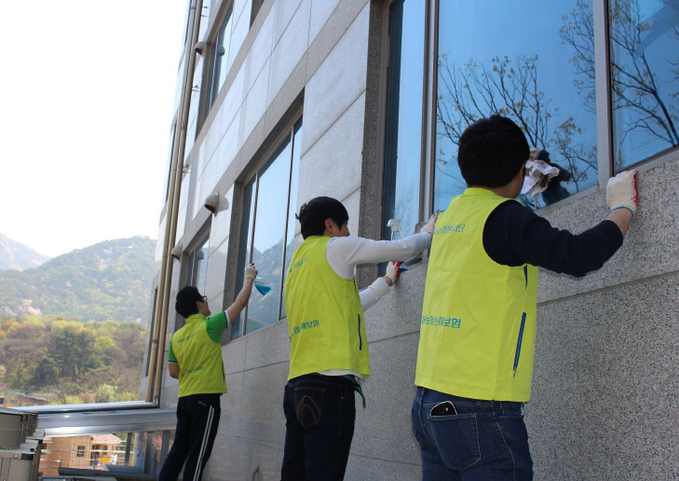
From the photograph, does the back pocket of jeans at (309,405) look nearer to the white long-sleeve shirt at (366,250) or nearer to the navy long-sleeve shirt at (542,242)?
the white long-sleeve shirt at (366,250)

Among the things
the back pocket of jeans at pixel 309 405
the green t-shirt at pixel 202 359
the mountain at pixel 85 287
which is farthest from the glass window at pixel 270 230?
the mountain at pixel 85 287

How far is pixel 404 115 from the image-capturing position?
163 inches

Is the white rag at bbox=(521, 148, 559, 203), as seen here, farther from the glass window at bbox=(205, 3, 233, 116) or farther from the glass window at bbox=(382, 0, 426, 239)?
the glass window at bbox=(205, 3, 233, 116)

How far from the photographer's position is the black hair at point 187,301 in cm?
586

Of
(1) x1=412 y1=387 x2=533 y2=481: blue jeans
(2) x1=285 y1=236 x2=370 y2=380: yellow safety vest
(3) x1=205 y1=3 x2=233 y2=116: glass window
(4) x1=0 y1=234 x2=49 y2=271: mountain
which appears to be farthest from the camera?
(4) x1=0 y1=234 x2=49 y2=271: mountain

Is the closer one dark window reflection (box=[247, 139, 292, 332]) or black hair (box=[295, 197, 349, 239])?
black hair (box=[295, 197, 349, 239])

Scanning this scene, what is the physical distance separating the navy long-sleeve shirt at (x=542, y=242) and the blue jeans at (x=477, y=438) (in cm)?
42

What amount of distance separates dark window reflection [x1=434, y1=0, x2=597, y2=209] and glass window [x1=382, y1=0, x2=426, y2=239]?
230 millimetres

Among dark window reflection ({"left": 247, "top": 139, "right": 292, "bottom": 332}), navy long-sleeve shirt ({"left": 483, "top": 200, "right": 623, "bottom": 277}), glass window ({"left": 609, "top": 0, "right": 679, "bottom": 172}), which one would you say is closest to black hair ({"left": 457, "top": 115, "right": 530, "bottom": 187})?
navy long-sleeve shirt ({"left": 483, "top": 200, "right": 623, "bottom": 277})

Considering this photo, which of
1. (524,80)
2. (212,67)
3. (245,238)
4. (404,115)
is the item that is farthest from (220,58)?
(524,80)

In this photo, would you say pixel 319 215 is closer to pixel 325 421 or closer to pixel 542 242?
pixel 325 421

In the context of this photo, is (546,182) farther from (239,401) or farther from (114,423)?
(114,423)

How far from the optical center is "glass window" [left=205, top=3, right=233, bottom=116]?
37.1 ft

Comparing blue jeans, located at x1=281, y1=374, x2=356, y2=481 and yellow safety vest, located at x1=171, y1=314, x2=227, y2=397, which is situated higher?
yellow safety vest, located at x1=171, y1=314, x2=227, y2=397
